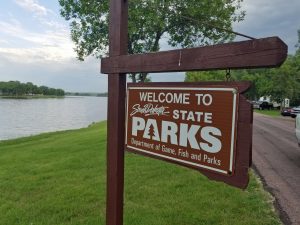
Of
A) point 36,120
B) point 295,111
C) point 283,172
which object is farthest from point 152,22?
point 36,120

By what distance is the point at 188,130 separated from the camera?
293 centimetres

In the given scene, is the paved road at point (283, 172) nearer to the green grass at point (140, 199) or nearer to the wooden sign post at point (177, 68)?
the green grass at point (140, 199)

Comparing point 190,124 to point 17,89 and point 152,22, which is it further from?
point 17,89

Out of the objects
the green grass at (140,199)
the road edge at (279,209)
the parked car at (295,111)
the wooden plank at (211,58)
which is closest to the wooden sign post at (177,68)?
the wooden plank at (211,58)

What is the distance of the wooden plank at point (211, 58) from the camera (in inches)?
93.4

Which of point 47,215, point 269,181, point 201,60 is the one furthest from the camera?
point 269,181

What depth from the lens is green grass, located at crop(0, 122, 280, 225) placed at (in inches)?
205

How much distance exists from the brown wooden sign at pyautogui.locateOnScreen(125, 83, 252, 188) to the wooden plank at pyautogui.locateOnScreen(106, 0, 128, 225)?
0.29ft

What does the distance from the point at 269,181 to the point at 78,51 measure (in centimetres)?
924

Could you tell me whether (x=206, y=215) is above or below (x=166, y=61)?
below

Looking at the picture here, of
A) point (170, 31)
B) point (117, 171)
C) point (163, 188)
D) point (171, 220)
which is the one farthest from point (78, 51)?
point (117, 171)

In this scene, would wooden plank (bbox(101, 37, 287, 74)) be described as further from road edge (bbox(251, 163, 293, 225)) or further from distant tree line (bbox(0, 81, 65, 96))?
distant tree line (bbox(0, 81, 65, 96))

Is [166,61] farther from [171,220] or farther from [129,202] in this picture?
[129,202]

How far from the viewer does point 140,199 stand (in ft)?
19.7
